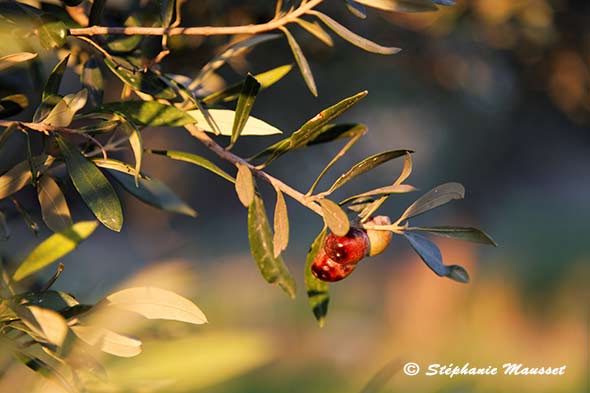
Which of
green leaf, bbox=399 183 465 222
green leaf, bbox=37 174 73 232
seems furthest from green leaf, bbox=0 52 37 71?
green leaf, bbox=399 183 465 222

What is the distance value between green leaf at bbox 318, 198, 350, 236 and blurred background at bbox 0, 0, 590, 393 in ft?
0.38

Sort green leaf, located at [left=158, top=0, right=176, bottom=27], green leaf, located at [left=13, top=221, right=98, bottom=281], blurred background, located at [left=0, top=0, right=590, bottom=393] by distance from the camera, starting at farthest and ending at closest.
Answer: blurred background, located at [left=0, top=0, right=590, bottom=393], green leaf, located at [left=158, top=0, right=176, bottom=27], green leaf, located at [left=13, top=221, right=98, bottom=281]

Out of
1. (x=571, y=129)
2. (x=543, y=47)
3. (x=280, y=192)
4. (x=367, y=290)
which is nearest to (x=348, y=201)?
(x=280, y=192)

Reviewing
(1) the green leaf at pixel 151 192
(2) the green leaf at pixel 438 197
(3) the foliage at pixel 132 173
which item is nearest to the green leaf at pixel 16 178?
(3) the foliage at pixel 132 173

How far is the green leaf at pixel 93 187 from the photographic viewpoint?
597 mm

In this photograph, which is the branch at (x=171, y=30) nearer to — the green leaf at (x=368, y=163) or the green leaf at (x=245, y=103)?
the green leaf at (x=245, y=103)

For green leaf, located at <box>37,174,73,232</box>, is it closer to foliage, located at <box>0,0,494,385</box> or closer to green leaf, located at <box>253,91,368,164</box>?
foliage, located at <box>0,0,494,385</box>

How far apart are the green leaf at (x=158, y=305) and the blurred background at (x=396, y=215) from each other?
37mm

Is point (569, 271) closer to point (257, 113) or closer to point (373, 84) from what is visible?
point (373, 84)

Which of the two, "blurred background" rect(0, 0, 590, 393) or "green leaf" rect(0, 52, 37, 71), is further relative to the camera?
"blurred background" rect(0, 0, 590, 393)

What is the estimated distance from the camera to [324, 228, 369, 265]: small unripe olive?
1.97 ft

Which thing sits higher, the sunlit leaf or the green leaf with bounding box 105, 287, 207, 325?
the green leaf with bounding box 105, 287, 207, 325

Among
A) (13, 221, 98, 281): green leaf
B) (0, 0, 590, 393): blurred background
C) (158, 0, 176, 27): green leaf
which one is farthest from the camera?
(0, 0, 590, 393): blurred background

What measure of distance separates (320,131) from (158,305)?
0.21 metres
